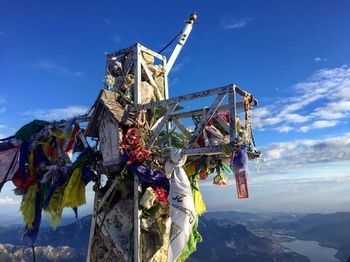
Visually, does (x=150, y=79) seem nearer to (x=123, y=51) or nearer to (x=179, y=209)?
(x=123, y=51)

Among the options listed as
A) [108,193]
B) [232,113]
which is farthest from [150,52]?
[108,193]

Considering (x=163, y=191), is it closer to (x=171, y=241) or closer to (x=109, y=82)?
(x=171, y=241)

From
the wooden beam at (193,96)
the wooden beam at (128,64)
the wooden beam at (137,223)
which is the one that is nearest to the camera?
the wooden beam at (193,96)

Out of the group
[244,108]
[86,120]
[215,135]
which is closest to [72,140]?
[86,120]

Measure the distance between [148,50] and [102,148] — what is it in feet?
14.4

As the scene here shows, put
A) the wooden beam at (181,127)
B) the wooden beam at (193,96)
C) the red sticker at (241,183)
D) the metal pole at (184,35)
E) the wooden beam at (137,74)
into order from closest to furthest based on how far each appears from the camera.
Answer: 1. the red sticker at (241,183)
2. the wooden beam at (193,96)
3. the wooden beam at (181,127)
4. the wooden beam at (137,74)
5. the metal pole at (184,35)

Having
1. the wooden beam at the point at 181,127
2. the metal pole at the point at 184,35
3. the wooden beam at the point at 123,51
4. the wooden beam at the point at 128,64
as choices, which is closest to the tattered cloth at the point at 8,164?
the wooden beam at the point at 123,51

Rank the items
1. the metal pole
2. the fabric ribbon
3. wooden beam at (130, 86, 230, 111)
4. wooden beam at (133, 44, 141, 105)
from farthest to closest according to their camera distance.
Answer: the metal pole → wooden beam at (133, 44, 141, 105) → wooden beam at (130, 86, 230, 111) → the fabric ribbon

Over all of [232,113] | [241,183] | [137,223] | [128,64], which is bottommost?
[137,223]

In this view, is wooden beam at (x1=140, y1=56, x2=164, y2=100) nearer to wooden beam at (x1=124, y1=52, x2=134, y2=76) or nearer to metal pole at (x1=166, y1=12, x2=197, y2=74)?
wooden beam at (x1=124, y1=52, x2=134, y2=76)

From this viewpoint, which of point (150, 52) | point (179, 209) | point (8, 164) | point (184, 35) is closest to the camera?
point (179, 209)

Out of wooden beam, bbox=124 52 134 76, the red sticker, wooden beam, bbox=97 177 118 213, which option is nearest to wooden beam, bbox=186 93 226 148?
the red sticker

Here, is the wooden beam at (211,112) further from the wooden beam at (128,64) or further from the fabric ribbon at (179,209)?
the wooden beam at (128,64)

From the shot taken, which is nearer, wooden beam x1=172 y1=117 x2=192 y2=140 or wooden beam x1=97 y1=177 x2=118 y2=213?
wooden beam x1=97 y1=177 x2=118 y2=213
